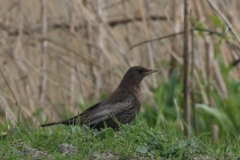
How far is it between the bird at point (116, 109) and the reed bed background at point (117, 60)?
110 centimetres

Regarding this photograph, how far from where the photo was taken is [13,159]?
3178mm

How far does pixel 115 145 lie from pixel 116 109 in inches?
66.0

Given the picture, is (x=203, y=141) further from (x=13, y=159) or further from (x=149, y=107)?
(x=149, y=107)

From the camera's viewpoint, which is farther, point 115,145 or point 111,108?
point 111,108

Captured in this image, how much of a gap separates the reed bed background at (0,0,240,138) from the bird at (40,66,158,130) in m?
1.10

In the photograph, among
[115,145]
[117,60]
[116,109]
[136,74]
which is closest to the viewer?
[115,145]

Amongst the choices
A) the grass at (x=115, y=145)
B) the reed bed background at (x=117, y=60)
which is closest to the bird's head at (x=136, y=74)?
the reed bed background at (x=117, y=60)

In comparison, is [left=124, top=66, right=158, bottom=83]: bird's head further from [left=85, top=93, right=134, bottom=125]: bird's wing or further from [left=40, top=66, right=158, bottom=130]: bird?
[left=85, top=93, right=134, bottom=125]: bird's wing

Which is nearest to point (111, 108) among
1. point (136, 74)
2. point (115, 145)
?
point (136, 74)

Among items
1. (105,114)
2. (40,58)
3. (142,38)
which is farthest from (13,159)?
(142,38)

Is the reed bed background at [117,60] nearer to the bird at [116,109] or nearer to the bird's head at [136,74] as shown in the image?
the bird's head at [136,74]

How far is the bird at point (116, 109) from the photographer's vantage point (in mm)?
5070

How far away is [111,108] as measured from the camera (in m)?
5.32

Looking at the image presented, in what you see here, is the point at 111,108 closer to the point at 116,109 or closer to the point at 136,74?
the point at 116,109
